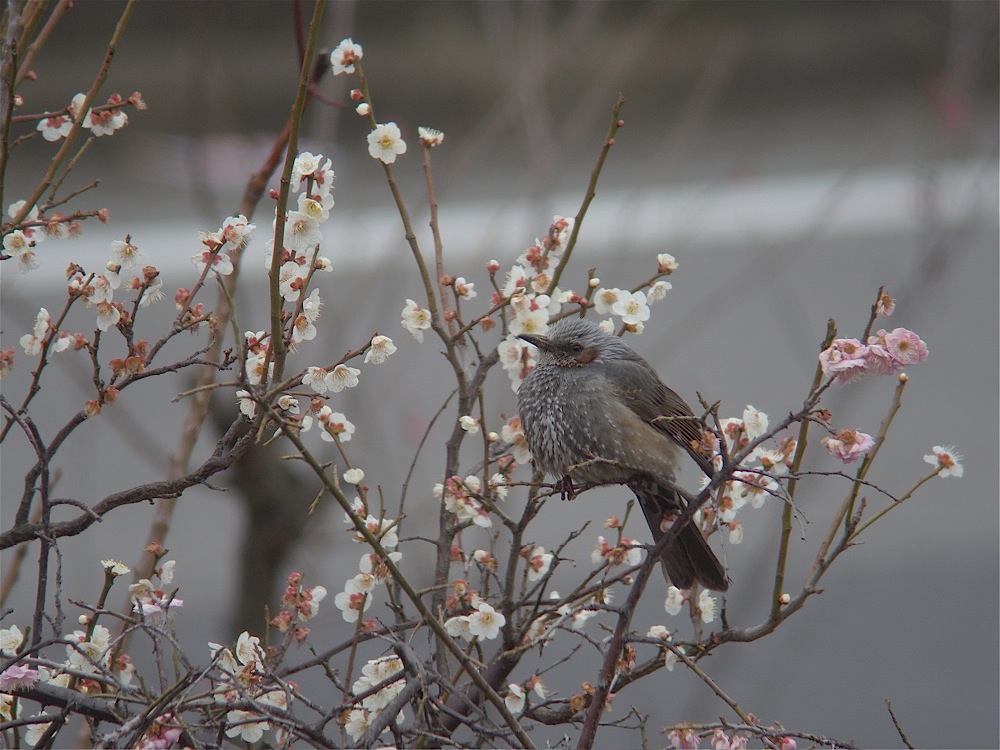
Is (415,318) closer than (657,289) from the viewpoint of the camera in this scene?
Yes

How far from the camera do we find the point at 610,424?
2.68m

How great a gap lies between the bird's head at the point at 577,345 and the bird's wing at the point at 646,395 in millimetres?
36

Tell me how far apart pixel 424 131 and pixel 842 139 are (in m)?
6.22

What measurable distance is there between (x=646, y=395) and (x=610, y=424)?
199 mm

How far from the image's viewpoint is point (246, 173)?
3.91 metres

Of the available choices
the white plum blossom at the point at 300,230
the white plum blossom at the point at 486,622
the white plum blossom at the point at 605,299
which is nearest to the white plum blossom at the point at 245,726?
the white plum blossom at the point at 486,622

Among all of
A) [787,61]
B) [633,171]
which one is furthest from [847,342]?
[787,61]

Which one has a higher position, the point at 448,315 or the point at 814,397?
the point at 448,315

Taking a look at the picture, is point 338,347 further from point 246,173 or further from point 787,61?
point 787,61

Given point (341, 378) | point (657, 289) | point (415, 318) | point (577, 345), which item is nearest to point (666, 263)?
point (657, 289)

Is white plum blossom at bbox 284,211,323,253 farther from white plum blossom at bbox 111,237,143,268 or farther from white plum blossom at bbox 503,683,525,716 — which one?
white plum blossom at bbox 503,683,525,716

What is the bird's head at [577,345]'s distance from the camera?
284 cm

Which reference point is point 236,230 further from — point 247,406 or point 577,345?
point 577,345

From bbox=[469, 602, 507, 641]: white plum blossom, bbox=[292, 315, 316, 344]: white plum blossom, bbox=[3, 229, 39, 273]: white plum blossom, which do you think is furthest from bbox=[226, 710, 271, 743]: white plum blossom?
bbox=[3, 229, 39, 273]: white plum blossom
